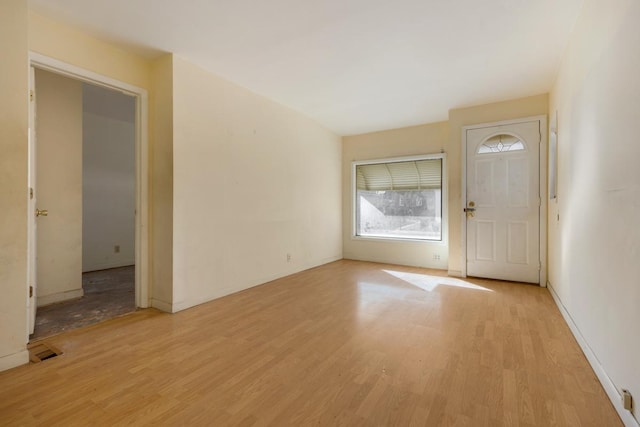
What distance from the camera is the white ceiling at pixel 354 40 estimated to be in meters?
2.38

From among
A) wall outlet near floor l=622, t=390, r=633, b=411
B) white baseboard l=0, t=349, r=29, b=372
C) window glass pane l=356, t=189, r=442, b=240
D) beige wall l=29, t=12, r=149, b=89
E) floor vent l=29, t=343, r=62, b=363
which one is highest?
beige wall l=29, t=12, r=149, b=89

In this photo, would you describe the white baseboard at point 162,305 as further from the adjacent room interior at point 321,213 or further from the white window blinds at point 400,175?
the white window blinds at point 400,175

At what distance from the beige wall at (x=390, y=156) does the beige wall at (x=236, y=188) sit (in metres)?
0.94

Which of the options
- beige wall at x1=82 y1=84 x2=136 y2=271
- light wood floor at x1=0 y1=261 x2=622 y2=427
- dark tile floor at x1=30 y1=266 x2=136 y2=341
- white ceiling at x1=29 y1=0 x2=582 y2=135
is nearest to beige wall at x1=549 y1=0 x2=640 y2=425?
light wood floor at x1=0 y1=261 x2=622 y2=427

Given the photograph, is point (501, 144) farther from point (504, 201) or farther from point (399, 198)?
point (399, 198)

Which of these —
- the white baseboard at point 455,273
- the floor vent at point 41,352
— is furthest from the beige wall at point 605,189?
the floor vent at point 41,352

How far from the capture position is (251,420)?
150 centimetres

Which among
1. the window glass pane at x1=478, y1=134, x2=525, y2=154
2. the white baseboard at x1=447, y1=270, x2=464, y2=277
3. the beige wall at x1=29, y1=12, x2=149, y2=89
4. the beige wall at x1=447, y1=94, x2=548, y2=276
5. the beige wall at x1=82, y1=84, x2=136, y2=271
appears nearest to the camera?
the beige wall at x1=29, y1=12, x2=149, y2=89

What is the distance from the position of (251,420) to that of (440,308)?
7.80ft

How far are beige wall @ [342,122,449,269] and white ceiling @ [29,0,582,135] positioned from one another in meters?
1.28

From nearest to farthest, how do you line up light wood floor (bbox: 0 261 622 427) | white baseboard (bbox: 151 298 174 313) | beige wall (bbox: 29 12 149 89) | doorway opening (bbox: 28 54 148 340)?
light wood floor (bbox: 0 261 622 427), beige wall (bbox: 29 12 149 89), doorway opening (bbox: 28 54 148 340), white baseboard (bbox: 151 298 174 313)

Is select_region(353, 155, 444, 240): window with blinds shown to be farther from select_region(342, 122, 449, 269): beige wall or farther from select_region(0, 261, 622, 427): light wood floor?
select_region(0, 261, 622, 427): light wood floor

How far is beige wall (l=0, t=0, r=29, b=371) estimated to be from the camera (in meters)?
2.00

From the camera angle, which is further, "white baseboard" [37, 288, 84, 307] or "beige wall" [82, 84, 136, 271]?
"beige wall" [82, 84, 136, 271]
